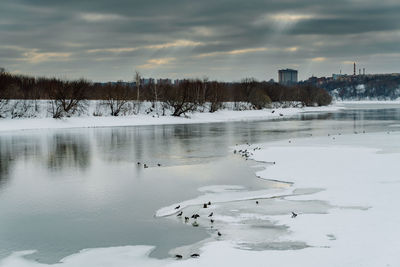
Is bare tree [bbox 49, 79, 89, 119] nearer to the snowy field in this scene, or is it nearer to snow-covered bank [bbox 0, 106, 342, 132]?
snow-covered bank [bbox 0, 106, 342, 132]

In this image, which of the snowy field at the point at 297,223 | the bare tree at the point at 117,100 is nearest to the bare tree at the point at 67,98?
the bare tree at the point at 117,100

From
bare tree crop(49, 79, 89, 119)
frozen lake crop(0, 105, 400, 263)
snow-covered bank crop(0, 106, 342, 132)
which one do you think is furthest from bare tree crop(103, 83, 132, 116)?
frozen lake crop(0, 105, 400, 263)

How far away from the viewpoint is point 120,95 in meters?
62.0

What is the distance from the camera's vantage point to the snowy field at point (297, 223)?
7930 mm

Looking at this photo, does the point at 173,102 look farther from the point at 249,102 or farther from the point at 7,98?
the point at 249,102

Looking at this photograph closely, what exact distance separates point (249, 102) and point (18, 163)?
76376 mm

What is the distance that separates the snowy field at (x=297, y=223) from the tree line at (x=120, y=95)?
43.0 metres

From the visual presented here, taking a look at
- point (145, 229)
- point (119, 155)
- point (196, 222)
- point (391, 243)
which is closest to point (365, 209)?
point (391, 243)

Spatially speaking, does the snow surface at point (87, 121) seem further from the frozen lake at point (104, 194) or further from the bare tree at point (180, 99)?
the frozen lake at point (104, 194)

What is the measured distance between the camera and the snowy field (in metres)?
7.93

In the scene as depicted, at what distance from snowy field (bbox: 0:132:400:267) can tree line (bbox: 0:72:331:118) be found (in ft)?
141

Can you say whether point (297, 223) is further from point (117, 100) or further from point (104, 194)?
point (117, 100)

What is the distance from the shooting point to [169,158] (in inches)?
864

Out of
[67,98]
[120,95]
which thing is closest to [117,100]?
[120,95]
